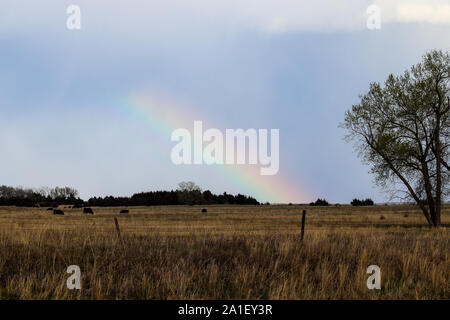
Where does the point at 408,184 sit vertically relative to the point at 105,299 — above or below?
above

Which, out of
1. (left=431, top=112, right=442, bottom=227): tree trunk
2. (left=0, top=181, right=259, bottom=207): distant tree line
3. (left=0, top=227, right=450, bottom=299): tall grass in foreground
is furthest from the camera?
(left=0, top=181, right=259, bottom=207): distant tree line

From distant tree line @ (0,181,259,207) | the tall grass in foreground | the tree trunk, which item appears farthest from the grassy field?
distant tree line @ (0,181,259,207)

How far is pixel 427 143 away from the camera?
37750mm

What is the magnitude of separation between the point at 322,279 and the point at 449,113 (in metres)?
32.7

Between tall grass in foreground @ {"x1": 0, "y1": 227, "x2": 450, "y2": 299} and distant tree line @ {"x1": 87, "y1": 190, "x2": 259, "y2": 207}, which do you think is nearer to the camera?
tall grass in foreground @ {"x1": 0, "y1": 227, "x2": 450, "y2": 299}

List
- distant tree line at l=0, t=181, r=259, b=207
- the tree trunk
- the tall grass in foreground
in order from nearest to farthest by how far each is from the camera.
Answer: the tall grass in foreground → the tree trunk → distant tree line at l=0, t=181, r=259, b=207

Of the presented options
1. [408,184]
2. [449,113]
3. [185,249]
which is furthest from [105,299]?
[449,113]

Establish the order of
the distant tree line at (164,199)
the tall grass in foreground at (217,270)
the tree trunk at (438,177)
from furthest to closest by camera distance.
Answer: the distant tree line at (164,199) < the tree trunk at (438,177) < the tall grass in foreground at (217,270)

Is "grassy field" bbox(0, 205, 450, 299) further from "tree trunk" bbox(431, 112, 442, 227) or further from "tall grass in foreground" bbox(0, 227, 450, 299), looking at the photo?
"tree trunk" bbox(431, 112, 442, 227)

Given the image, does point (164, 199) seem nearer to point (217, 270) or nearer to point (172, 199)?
point (172, 199)

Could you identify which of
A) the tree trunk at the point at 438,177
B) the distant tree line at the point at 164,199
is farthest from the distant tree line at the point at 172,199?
the tree trunk at the point at 438,177

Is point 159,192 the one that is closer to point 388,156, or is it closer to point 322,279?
point 388,156

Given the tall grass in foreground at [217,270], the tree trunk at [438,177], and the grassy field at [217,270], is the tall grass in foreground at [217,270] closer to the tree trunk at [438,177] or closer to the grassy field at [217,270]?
the grassy field at [217,270]
